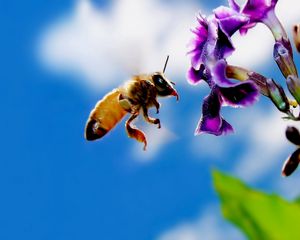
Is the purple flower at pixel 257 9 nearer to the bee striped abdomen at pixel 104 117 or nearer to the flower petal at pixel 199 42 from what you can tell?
the flower petal at pixel 199 42

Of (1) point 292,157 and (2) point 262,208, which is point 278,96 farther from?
(2) point 262,208

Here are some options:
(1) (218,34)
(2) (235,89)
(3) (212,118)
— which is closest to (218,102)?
(3) (212,118)

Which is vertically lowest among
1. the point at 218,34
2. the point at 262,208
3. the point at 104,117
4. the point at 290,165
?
the point at 262,208

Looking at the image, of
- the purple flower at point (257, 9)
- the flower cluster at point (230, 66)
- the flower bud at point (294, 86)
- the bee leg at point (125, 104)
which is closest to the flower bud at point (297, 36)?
the flower cluster at point (230, 66)

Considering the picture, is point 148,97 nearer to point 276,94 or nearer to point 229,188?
point 276,94

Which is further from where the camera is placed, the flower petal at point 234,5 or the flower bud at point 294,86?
the flower petal at point 234,5
